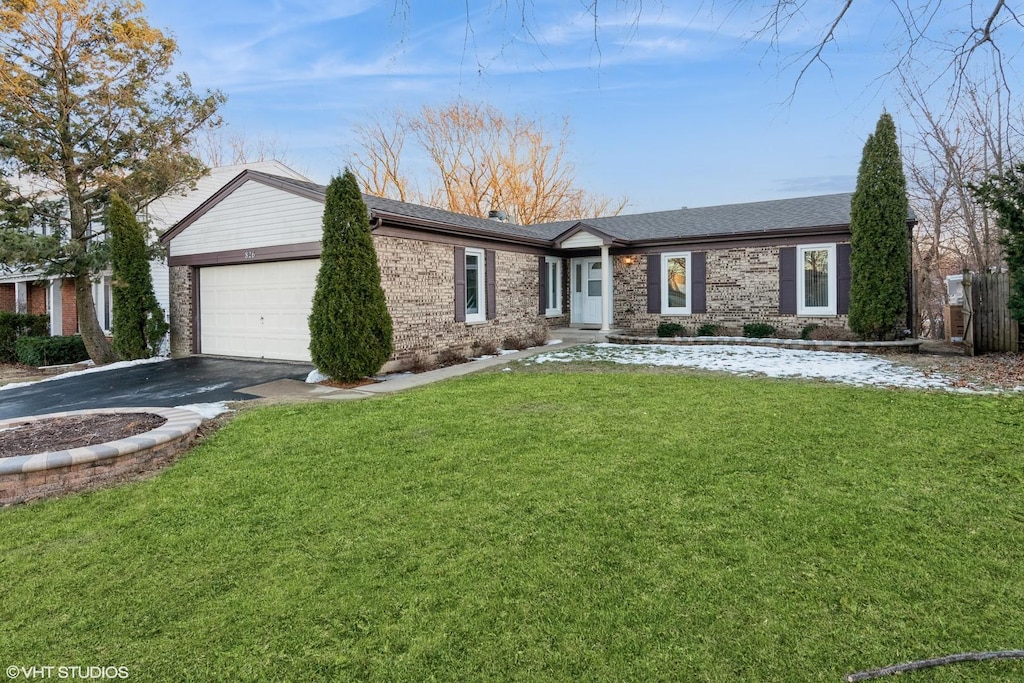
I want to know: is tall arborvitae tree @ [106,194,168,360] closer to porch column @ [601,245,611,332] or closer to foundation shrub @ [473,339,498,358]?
foundation shrub @ [473,339,498,358]

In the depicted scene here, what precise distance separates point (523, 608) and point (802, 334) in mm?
13162

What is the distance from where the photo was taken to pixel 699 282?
1559 cm

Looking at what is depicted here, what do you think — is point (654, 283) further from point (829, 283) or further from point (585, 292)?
point (829, 283)

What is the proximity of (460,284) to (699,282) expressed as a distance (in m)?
6.93

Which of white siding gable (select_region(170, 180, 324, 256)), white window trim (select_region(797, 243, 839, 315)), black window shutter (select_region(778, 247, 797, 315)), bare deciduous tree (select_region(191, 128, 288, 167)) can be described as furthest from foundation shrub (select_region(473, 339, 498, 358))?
bare deciduous tree (select_region(191, 128, 288, 167))

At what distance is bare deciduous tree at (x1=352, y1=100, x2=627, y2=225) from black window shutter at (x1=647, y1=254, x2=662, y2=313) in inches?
629

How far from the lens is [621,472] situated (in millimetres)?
4414

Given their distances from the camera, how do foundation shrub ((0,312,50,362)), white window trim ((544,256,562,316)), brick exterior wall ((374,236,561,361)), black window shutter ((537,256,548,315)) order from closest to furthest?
brick exterior wall ((374,236,561,361)), black window shutter ((537,256,548,315)), white window trim ((544,256,562,316)), foundation shrub ((0,312,50,362))

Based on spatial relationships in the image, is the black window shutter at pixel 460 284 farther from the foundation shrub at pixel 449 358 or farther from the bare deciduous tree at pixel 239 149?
the bare deciduous tree at pixel 239 149

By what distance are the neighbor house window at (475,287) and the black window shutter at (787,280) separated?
24.7 feet

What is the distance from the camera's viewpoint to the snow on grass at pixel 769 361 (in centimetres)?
841

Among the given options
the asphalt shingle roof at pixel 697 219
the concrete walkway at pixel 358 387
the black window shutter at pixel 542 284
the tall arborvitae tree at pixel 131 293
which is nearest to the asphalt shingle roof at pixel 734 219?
the asphalt shingle roof at pixel 697 219

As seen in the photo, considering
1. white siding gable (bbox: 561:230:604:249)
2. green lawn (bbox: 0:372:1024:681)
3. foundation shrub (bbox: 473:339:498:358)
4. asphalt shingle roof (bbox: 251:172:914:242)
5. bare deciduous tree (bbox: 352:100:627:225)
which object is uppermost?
bare deciduous tree (bbox: 352:100:627:225)

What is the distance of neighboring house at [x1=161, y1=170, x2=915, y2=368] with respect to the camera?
37.5 ft
